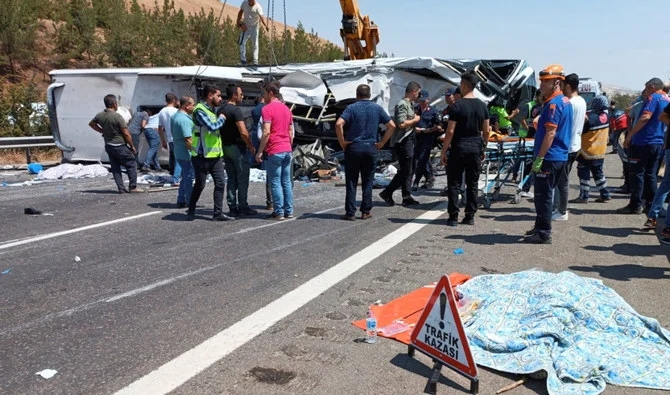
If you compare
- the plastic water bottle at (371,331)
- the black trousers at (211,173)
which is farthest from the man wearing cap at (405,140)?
the plastic water bottle at (371,331)

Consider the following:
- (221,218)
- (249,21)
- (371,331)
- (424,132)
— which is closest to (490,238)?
(371,331)

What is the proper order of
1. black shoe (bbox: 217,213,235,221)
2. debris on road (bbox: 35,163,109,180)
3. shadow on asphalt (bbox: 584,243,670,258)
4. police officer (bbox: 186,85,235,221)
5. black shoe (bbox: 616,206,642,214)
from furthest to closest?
debris on road (bbox: 35,163,109,180) < black shoe (bbox: 616,206,642,214) < black shoe (bbox: 217,213,235,221) < police officer (bbox: 186,85,235,221) < shadow on asphalt (bbox: 584,243,670,258)

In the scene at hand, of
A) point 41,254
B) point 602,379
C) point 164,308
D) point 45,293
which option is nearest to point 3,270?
point 41,254

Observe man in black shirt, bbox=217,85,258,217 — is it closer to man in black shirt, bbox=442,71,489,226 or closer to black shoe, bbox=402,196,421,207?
black shoe, bbox=402,196,421,207

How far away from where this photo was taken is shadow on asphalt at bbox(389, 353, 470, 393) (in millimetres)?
3252

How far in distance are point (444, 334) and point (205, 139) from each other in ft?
17.5

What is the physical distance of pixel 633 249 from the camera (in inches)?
247

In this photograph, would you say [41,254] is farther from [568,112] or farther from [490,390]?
[568,112]

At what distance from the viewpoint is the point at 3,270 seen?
552 cm

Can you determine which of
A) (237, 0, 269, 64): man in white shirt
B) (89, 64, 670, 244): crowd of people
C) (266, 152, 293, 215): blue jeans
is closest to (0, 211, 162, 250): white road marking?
(89, 64, 670, 244): crowd of people

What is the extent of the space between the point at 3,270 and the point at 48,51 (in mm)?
33470

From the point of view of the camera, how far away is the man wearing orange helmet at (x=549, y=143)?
624cm

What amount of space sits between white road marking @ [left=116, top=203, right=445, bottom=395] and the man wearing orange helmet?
1.97m

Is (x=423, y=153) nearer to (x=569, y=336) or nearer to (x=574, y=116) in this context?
(x=574, y=116)
